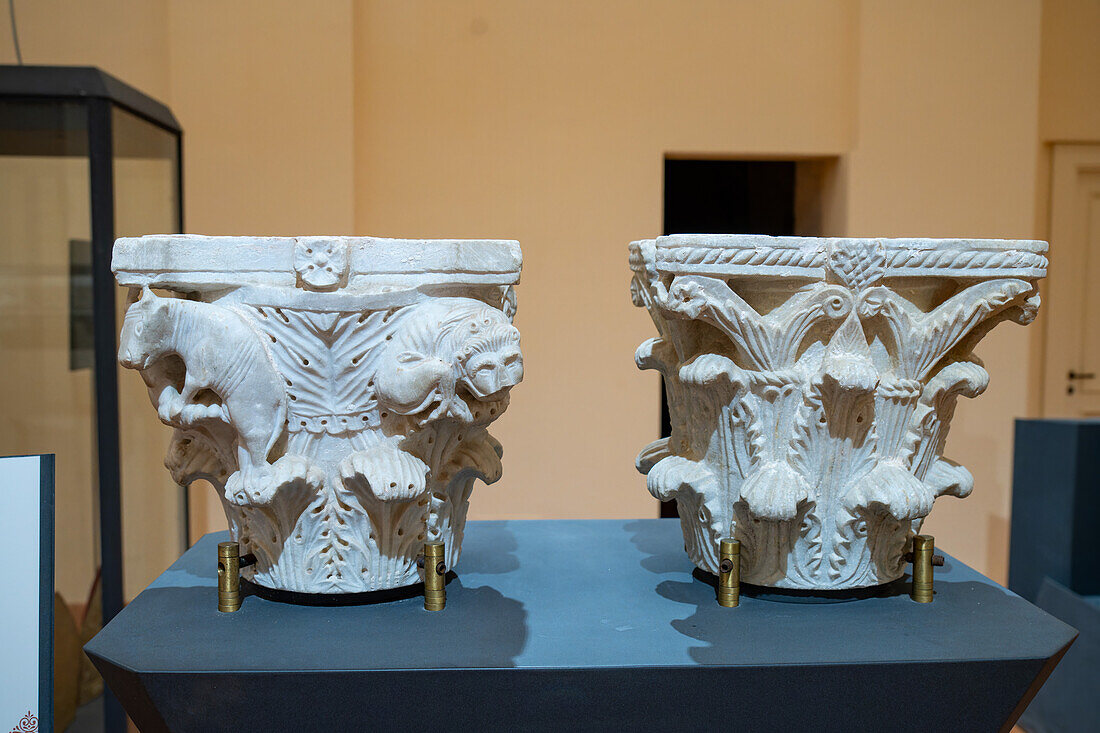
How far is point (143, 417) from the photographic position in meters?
3.12

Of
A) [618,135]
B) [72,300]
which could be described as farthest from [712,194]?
[72,300]

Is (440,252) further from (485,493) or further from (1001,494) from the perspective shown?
(1001,494)

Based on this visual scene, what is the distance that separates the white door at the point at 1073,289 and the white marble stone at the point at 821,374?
242cm

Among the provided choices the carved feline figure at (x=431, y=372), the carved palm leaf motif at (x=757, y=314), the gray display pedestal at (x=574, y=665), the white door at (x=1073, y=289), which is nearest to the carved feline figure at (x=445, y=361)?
the carved feline figure at (x=431, y=372)

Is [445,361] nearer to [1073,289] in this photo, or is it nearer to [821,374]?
[821,374]

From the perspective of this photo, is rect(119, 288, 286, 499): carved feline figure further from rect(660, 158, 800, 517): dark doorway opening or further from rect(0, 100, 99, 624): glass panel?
rect(660, 158, 800, 517): dark doorway opening

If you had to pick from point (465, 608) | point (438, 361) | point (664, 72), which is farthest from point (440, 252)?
point (664, 72)

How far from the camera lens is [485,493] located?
395 cm

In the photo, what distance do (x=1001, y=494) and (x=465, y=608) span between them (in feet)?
9.51

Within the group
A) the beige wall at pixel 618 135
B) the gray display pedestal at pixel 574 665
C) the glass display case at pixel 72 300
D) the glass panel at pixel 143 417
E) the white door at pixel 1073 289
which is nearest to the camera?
the gray display pedestal at pixel 574 665

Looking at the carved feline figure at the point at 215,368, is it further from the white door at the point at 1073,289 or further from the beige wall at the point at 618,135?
the white door at the point at 1073,289

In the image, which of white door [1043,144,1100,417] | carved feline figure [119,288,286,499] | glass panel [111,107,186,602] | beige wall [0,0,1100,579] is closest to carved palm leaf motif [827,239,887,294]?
carved feline figure [119,288,286,499]

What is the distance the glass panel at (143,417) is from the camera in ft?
9.61

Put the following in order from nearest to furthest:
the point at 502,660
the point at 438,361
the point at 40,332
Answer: the point at 502,660
the point at 438,361
the point at 40,332
